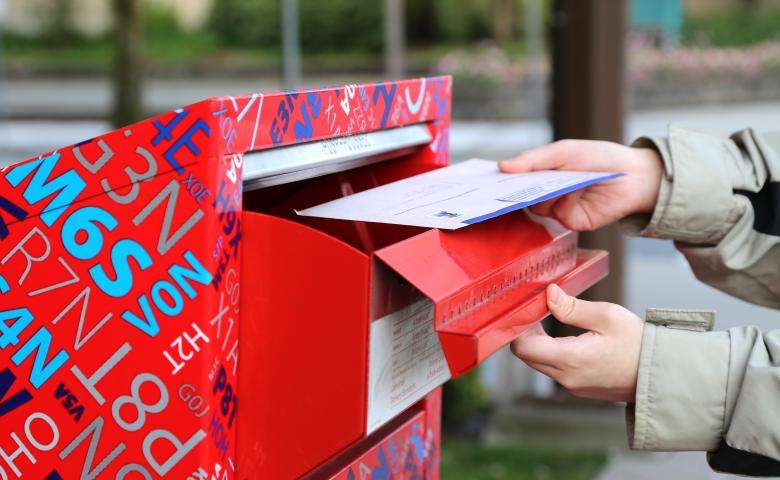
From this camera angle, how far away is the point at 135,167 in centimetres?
104

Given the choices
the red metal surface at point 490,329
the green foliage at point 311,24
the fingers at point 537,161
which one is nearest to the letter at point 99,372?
the red metal surface at point 490,329

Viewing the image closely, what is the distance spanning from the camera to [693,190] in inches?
65.1

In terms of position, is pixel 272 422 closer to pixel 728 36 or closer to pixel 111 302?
pixel 111 302

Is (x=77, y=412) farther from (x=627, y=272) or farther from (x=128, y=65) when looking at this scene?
(x=128, y=65)

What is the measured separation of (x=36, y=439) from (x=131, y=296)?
0.20 meters

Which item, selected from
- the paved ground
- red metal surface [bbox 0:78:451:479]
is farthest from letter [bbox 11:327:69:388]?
the paved ground

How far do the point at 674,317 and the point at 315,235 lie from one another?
0.54 metres

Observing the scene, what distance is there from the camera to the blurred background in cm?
402

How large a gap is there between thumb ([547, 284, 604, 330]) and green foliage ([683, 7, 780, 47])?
972 cm

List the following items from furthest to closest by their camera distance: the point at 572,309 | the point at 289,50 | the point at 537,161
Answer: the point at 289,50 < the point at 537,161 < the point at 572,309

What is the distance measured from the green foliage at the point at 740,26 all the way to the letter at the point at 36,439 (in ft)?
33.1

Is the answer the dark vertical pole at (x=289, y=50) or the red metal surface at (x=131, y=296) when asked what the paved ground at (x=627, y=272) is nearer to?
the dark vertical pole at (x=289, y=50)

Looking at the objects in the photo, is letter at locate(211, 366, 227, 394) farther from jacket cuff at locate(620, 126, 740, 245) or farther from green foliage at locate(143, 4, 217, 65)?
green foliage at locate(143, 4, 217, 65)

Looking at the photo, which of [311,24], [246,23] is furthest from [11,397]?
[311,24]
